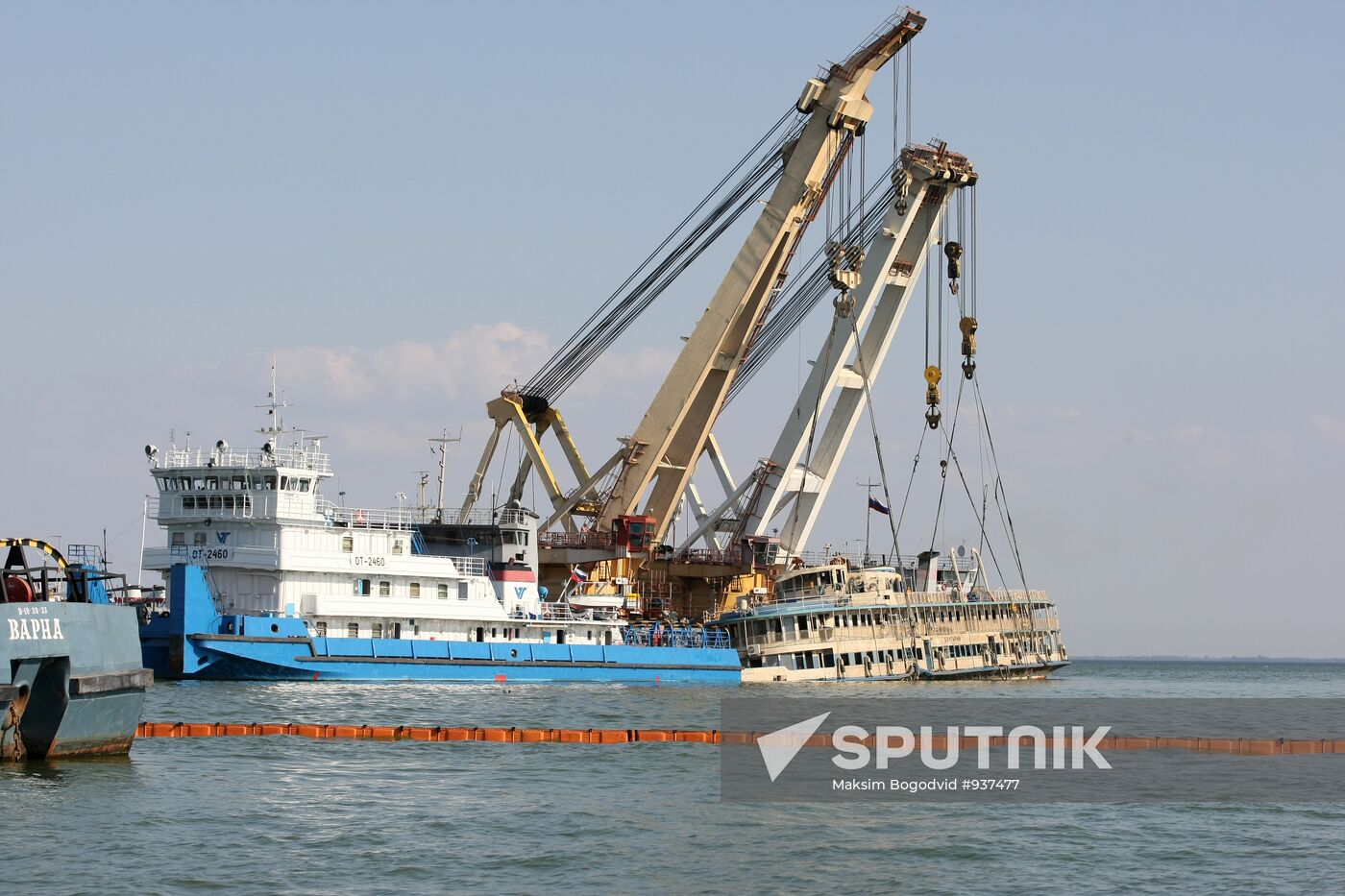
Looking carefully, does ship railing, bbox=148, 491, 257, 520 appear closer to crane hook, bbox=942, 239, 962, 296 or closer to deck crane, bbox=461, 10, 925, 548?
deck crane, bbox=461, 10, 925, 548

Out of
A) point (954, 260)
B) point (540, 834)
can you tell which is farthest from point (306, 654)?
point (954, 260)

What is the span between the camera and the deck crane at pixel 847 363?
6284cm

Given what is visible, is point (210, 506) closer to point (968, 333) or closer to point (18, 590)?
point (18, 590)

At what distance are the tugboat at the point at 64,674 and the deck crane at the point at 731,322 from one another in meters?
32.6

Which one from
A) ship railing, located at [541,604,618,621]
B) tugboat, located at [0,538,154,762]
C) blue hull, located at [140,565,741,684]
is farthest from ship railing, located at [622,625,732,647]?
tugboat, located at [0,538,154,762]

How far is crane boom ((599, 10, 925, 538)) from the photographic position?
59.5 metres

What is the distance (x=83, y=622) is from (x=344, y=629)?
19.5 metres

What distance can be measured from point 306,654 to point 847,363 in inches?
1076

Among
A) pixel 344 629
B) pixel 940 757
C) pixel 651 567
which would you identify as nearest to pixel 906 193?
pixel 651 567

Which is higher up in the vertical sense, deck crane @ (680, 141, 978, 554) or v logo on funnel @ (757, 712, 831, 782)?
deck crane @ (680, 141, 978, 554)

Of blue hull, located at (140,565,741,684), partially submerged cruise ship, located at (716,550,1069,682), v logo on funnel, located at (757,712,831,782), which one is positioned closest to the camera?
v logo on funnel, located at (757,712,831,782)

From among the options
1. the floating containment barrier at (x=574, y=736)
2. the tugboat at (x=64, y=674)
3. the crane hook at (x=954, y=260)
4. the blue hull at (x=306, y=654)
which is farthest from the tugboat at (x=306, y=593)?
the crane hook at (x=954, y=260)

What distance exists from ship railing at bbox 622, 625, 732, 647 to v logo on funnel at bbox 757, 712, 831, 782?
15.6m

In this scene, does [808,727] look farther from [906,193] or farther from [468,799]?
[906,193]
